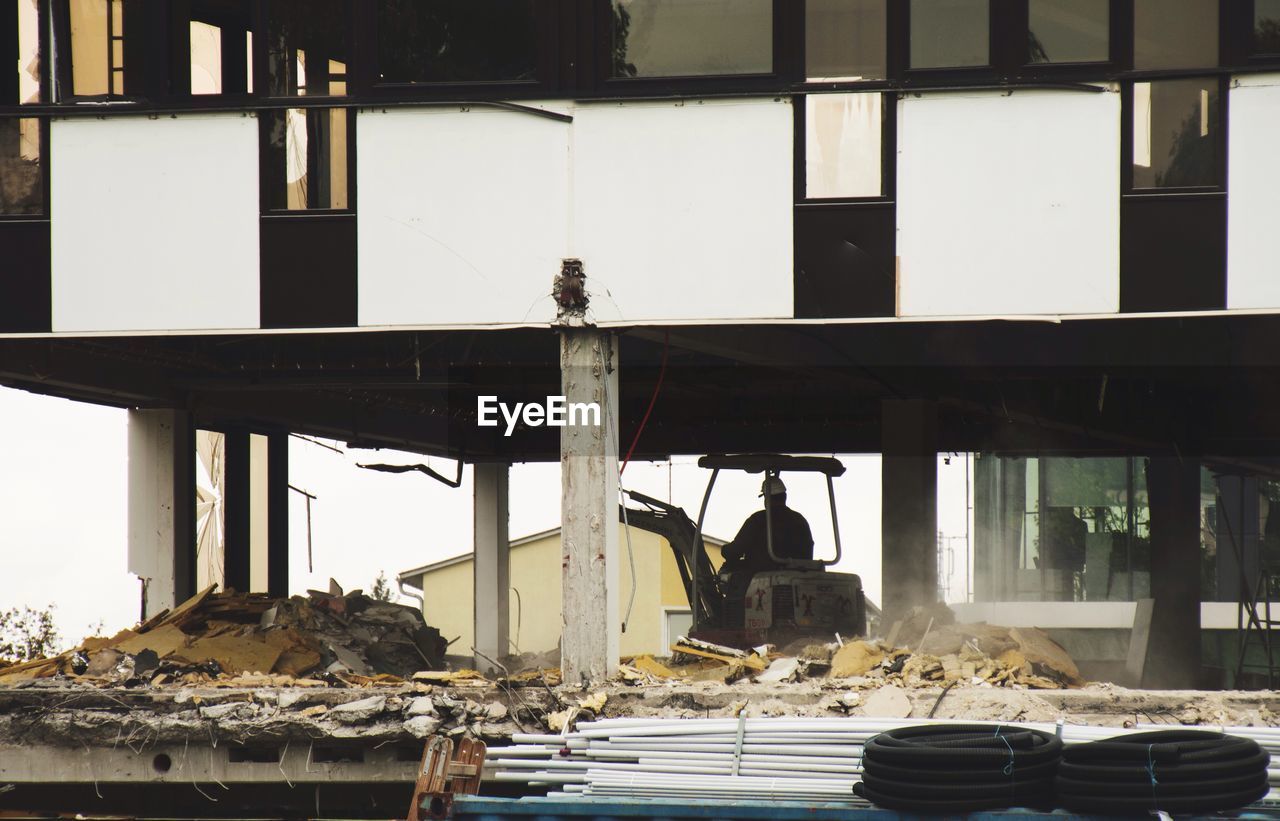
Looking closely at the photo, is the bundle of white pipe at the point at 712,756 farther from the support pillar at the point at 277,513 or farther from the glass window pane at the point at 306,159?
the support pillar at the point at 277,513

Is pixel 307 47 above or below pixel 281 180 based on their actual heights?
above

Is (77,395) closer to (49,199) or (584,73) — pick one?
(49,199)

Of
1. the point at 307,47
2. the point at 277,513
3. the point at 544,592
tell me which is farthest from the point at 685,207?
the point at 544,592

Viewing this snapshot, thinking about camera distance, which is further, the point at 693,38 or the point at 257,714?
the point at 257,714

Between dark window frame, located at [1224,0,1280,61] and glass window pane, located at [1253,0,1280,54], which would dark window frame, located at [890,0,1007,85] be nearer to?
dark window frame, located at [1224,0,1280,61]

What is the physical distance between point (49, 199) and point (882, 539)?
1035 cm

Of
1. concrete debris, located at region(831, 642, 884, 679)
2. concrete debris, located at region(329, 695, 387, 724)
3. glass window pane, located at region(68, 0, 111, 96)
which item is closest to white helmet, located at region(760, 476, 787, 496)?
concrete debris, located at region(831, 642, 884, 679)

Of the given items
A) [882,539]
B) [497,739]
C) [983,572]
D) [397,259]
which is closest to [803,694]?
[497,739]

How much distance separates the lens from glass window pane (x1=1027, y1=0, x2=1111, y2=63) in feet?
37.4

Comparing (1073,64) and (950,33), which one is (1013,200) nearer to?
(1073,64)

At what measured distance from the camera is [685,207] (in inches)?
456

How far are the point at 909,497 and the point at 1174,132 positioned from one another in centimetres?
726

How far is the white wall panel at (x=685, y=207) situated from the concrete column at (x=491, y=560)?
9.86m

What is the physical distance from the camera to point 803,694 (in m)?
11.4
